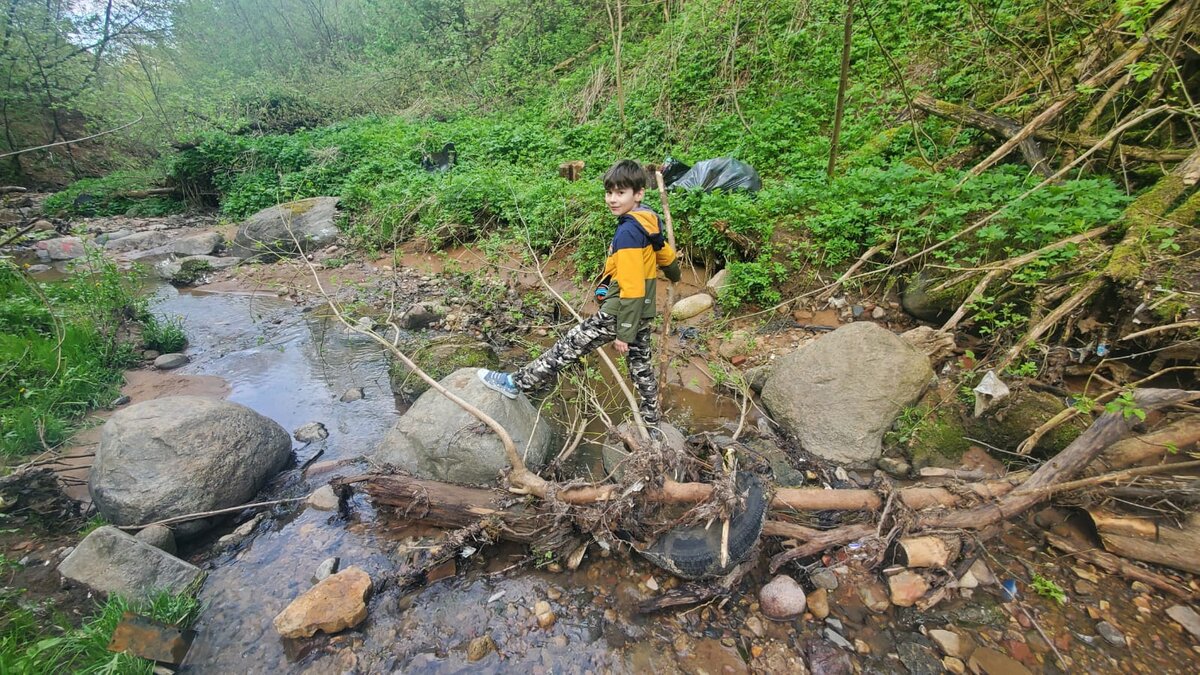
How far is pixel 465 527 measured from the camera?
2.63m

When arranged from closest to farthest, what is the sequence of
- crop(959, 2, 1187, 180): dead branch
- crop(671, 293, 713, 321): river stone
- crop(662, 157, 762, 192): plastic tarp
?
crop(959, 2, 1187, 180): dead branch
crop(671, 293, 713, 321): river stone
crop(662, 157, 762, 192): plastic tarp

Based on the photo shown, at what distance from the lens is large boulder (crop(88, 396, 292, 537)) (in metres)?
2.80

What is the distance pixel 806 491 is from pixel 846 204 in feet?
10.4

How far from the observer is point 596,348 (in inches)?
131

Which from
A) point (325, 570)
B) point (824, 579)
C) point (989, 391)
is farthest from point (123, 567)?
point (989, 391)

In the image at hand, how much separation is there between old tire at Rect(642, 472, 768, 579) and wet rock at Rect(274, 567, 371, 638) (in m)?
1.46

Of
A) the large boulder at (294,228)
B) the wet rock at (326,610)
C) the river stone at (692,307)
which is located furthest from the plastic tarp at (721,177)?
the large boulder at (294,228)

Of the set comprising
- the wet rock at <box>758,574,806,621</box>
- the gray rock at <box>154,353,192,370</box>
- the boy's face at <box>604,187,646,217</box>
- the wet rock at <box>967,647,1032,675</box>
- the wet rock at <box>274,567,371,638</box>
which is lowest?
the wet rock at <box>967,647,1032,675</box>

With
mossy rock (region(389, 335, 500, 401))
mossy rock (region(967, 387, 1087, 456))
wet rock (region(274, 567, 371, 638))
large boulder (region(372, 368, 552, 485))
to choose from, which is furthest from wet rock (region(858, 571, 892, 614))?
mossy rock (region(389, 335, 500, 401))

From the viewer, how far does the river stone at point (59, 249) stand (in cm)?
922

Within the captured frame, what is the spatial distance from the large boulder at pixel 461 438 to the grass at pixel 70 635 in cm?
127

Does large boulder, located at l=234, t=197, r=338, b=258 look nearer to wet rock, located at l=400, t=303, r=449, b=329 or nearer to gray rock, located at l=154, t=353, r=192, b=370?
gray rock, located at l=154, t=353, r=192, b=370

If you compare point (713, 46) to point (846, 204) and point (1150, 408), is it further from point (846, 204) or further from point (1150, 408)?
point (1150, 408)

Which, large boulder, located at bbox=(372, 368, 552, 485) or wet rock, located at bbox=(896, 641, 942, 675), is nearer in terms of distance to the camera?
wet rock, located at bbox=(896, 641, 942, 675)
